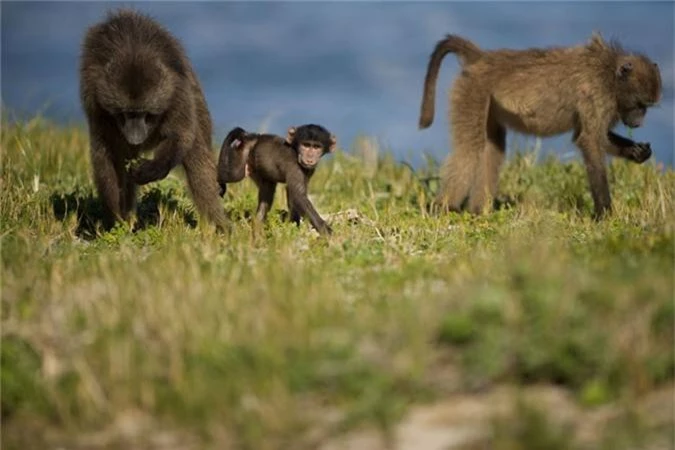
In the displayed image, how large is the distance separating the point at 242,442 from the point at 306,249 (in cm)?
293

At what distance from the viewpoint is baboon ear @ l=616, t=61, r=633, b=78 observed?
10094mm

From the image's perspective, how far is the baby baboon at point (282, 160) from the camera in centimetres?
860

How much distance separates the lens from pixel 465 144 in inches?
413

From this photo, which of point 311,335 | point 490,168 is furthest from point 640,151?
point 311,335

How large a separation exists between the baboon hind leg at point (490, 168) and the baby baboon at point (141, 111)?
2.72m

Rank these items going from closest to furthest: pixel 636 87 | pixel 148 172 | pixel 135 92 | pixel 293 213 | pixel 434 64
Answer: pixel 135 92 < pixel 148 172 < pixel 293 213 < pixel 636 87 < pixel 434 64

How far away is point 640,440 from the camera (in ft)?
14.3

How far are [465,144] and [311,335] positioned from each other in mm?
5888

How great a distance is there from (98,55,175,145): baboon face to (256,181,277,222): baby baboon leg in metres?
1.40

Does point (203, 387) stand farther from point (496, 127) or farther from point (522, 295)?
point (496, 127)

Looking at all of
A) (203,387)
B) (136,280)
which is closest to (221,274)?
(136,280)

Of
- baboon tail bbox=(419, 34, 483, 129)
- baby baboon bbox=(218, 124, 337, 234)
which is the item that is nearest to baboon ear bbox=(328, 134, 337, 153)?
baby baboon bbox=(218, 124, 337, 234)

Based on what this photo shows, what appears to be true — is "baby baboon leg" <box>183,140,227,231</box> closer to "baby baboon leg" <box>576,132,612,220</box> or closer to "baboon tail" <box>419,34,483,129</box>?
"baboon tail" <box>419,34,483,129</box>

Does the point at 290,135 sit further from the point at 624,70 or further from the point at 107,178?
the point at 624,70
